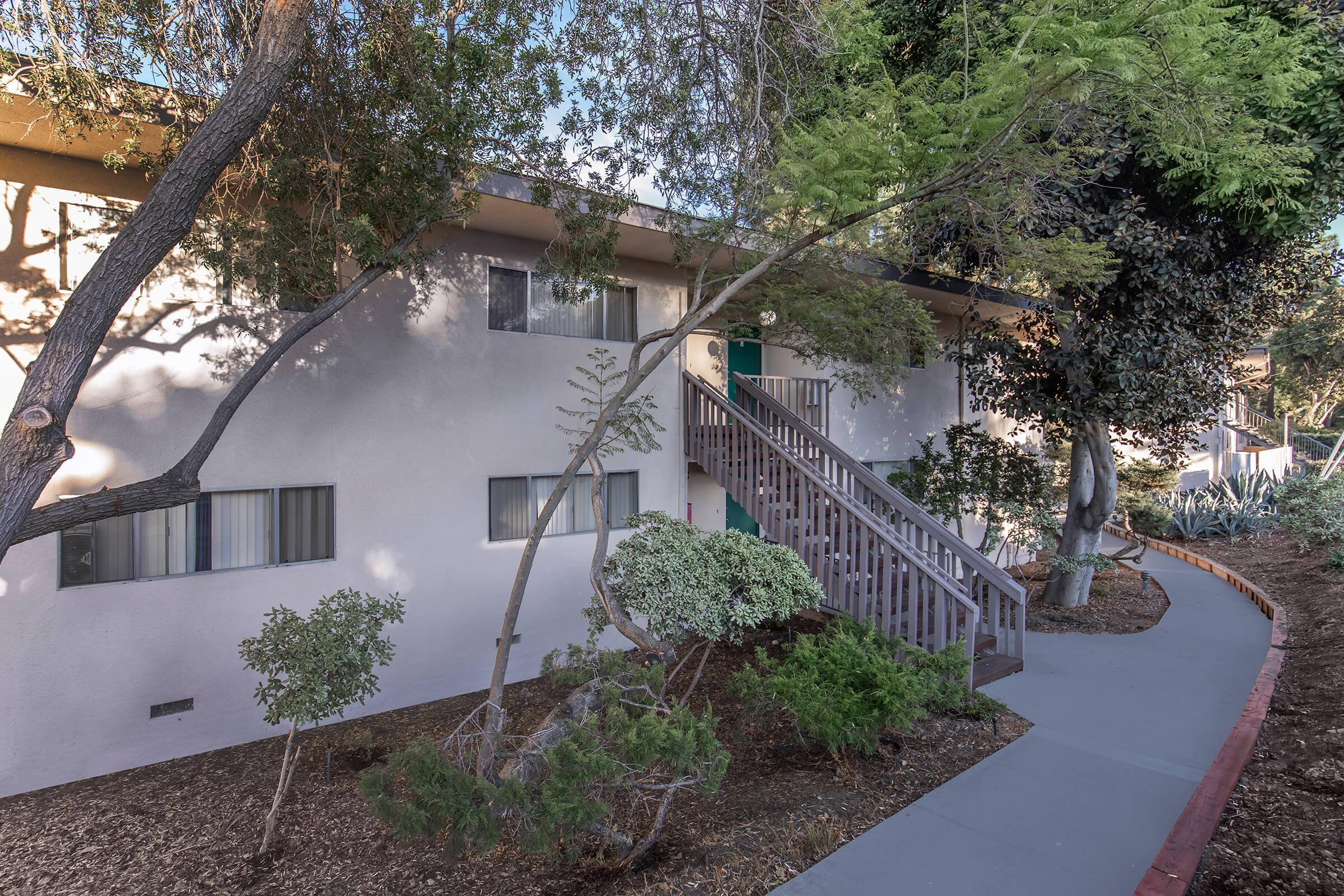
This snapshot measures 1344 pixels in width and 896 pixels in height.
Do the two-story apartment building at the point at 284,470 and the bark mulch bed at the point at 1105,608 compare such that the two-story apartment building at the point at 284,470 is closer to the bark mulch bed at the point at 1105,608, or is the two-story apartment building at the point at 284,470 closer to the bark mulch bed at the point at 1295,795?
the bark mulch bed at the point at 1295,795

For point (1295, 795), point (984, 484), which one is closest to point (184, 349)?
point (1295, 795)

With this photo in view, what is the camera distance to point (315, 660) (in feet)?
15.7

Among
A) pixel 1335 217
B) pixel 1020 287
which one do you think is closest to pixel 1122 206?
pixel 1020 287

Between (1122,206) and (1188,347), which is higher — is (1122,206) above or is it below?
above

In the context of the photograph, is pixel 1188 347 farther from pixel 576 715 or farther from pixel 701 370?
pixel 576 715

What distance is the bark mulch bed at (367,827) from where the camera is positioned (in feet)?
13.4

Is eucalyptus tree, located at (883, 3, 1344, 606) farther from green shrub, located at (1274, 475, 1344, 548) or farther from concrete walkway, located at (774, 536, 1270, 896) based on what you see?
green shrub, located at (1274, 475, 1344, 548)

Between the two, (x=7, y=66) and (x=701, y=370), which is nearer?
(x=7, y=66)

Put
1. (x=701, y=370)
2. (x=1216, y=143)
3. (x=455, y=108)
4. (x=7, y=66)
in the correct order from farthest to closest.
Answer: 1. (x=701, y=370)
2. (x=1216, y=143)
3. (x=455, y=108)
4. (x=7, y=66)

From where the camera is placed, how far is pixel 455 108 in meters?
5.69

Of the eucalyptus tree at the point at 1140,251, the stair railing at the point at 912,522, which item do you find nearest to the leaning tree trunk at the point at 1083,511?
the eucalyptus tree at the point at 1140,251

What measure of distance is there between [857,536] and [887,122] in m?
4.10

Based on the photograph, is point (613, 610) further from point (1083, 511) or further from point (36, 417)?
point (1083, 511)

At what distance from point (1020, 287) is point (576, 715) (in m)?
8.17
